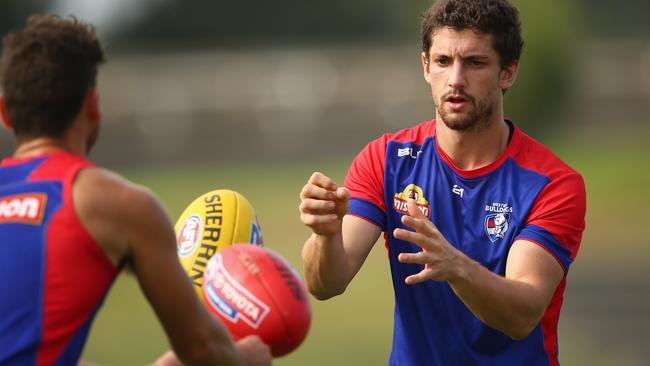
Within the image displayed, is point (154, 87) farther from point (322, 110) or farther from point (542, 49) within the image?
point (542, 49)

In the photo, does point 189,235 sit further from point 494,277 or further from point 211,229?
point 494,277

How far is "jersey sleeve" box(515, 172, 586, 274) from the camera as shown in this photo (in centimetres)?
633

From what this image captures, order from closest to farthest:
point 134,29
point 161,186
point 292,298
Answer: point 292,298
point 161,186
point 134,29

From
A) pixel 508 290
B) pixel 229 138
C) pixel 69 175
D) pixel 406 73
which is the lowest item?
pixel 229 138

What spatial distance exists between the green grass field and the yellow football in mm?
9303

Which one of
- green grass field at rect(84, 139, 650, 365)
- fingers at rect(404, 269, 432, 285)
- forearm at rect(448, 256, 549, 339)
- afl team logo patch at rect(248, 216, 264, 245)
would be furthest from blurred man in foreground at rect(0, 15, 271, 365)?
green grass field at rect(84, 139, 650, 365)

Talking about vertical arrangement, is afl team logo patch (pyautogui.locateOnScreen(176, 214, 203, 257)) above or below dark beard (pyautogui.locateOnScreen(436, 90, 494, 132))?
below

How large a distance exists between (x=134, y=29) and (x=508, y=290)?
2518 inches

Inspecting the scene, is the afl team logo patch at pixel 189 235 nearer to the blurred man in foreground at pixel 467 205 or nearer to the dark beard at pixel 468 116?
the blurred man in foreground at pixel 467 205

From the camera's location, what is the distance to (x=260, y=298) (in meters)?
5.42

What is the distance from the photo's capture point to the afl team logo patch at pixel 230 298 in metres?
5.41

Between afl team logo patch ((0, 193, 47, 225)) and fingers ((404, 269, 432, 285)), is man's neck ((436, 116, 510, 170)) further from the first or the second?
afl team logo patch ((0, 193, 47, 225))

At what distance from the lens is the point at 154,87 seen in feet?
164

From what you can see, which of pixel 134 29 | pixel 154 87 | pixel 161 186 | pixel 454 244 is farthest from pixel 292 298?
pixel 134 29
